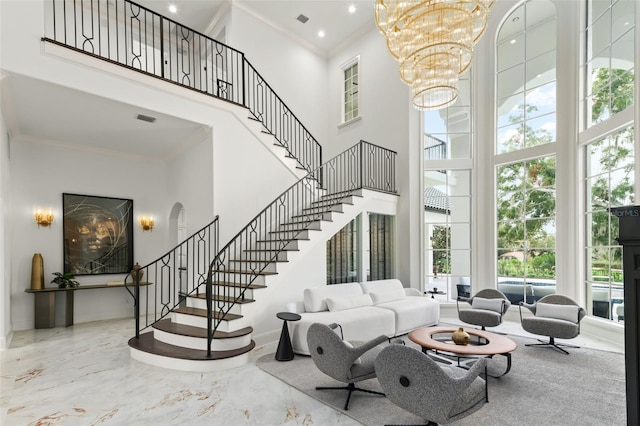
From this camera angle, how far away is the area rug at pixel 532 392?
3.15m

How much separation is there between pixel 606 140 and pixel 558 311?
120 inches

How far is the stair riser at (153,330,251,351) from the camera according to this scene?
4602 millimetres

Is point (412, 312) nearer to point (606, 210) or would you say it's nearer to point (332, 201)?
point (332, 201)

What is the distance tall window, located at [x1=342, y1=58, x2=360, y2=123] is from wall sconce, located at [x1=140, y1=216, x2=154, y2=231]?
18.5 feet

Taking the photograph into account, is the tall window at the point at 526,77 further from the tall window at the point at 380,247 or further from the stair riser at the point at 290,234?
the stair riser at the point at 290,234

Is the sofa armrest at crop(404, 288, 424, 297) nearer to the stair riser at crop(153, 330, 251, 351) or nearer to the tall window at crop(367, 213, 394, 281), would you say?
the tall window at crop(367, 213, 394, 281)

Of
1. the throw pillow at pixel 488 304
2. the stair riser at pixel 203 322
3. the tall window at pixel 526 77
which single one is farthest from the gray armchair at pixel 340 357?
the tall window at pixel 526 77

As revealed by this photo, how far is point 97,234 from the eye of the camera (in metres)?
7.27

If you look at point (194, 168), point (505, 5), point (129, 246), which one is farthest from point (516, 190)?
point (129, 246)

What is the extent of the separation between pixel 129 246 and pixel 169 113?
3.52m

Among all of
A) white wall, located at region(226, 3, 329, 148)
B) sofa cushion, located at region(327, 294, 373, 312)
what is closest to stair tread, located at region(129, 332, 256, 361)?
sofa cushion, located at region(327, 294, 373, 312)

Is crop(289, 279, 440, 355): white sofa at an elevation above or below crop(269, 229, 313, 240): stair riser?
below

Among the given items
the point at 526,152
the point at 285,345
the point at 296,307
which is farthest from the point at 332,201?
the point at 526,152

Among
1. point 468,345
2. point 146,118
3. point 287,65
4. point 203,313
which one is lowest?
point 468,345
